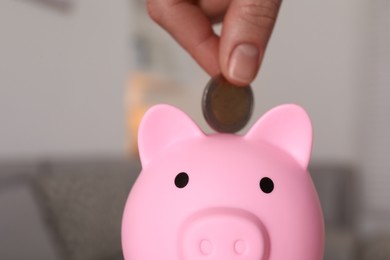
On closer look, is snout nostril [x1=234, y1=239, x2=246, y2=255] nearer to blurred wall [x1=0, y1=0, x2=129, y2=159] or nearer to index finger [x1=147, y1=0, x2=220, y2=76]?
index finger [x1=147, y1=0, x2=220, y2=76]

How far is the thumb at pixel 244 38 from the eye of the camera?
0.76 meters

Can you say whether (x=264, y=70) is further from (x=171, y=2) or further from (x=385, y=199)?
(x=171, y=2)

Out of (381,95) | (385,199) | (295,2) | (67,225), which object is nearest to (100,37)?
(67,225)

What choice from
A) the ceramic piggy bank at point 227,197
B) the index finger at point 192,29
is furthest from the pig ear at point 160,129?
the index finger at point 192,29

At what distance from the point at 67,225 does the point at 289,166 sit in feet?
3.96

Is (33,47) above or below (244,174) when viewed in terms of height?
below

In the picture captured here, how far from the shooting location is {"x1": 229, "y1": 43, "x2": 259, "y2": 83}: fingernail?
75 centimetres

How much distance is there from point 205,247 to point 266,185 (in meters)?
0.09

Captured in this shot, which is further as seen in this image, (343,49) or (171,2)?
(343,49)

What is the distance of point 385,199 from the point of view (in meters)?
3.51

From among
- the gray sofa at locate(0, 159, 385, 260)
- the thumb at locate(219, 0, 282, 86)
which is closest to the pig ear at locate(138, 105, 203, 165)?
the thumb at locate(219, 0, 282, 86)

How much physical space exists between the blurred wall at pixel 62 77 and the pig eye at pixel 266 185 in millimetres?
1495

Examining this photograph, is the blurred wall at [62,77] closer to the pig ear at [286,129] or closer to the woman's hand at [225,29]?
the woman's hand at [225,29]

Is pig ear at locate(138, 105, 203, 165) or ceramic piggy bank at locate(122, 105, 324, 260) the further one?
pig ear at locate(138, 105, 203, 165)
